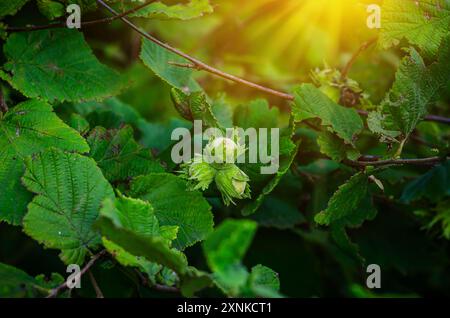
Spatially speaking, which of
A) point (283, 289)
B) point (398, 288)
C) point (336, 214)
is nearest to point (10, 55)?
point (336, 214)

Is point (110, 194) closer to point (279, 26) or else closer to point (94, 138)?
point (94, 138)

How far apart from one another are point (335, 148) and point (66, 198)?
416 millimetres

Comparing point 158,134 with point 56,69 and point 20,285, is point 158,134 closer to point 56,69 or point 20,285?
point 56,69

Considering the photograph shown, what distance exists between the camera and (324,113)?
805mm

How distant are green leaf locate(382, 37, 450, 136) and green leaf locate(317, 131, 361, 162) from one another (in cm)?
9

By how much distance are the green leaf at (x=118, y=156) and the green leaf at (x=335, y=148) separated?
0.26 m

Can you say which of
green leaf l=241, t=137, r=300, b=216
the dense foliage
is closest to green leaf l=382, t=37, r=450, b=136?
the dense foliage

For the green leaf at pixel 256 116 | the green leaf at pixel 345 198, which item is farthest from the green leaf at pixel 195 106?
the green leaf at pixel 345 198

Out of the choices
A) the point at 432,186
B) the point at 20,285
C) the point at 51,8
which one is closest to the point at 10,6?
the point at 51,8

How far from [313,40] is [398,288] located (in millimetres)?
945

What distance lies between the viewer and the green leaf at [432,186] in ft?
2.15

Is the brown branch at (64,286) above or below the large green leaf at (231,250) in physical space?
below

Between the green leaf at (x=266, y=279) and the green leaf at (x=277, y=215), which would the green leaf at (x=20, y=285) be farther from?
the green leaf at (x=277, y=215)

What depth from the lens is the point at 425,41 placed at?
31.9 inches
